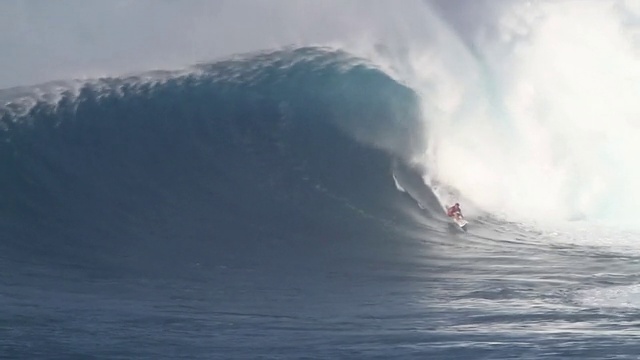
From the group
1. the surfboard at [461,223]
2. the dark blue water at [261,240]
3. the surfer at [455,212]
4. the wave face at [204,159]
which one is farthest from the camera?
the surfer at [455,212]

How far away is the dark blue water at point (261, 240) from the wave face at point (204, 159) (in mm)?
38

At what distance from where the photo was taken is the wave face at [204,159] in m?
14.5

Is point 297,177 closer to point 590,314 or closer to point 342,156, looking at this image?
point 342,156

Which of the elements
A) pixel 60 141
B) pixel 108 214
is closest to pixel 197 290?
pixel 108 214

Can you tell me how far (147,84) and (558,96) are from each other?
822cm

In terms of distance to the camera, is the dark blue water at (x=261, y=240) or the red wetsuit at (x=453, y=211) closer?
the dark blue water at (x=261, y=240)

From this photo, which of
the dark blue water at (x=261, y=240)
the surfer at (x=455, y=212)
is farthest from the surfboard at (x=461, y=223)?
the dark blue water at (x=261, y=240)

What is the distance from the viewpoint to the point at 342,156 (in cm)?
1816

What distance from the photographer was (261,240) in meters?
14.8

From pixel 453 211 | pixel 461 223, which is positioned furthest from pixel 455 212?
pixel 461 223

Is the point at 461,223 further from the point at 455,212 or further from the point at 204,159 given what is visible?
the point at 204,159

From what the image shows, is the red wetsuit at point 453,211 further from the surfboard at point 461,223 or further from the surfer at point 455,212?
the surfboard at point 461,223

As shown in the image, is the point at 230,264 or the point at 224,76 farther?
the point at 224,76

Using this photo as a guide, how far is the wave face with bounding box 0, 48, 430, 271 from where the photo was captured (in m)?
14.5
